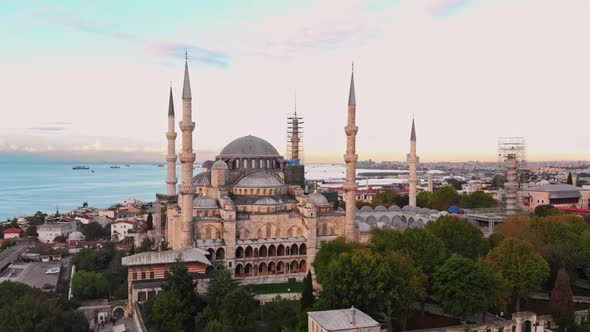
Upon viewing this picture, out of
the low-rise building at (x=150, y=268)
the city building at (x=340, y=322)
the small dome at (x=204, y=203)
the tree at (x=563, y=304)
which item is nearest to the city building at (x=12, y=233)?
the small dome at (x=204, y=203)

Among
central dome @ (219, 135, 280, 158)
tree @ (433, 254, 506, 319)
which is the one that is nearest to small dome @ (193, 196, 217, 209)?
central dome @ (219, 135, 280, 158)

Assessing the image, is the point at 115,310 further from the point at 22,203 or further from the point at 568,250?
the point at 22,203

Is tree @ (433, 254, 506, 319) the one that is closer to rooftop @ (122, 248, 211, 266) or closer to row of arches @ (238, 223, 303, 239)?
rooftop @ (122, 248, 211, 266)

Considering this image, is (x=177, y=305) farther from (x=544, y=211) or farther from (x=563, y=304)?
(x=544, y=211)

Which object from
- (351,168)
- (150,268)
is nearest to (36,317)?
(150,268)

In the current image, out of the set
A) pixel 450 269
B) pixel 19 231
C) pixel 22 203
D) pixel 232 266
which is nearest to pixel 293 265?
pixel 232 266
